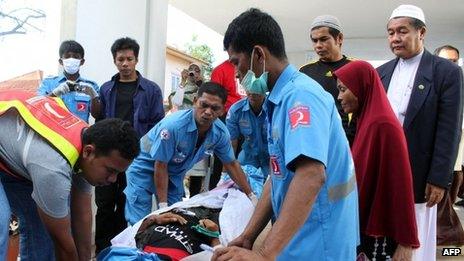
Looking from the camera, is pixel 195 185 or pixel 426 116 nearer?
pixel 426 116

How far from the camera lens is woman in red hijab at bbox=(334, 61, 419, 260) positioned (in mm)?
1661

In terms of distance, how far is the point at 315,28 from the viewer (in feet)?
9.42

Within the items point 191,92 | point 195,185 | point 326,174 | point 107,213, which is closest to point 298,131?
point 326,174

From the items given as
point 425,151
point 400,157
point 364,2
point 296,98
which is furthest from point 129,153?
point 364,2

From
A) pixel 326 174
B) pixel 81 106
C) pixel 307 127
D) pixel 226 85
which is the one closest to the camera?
pixel 307 127

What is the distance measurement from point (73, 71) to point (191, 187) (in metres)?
1.46

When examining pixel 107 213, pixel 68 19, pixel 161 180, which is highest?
pixel 68 19

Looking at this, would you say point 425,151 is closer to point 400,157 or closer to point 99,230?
point 400,157

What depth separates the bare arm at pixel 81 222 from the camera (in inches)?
76.0

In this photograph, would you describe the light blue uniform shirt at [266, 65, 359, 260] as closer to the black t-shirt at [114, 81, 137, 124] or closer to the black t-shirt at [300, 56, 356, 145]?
the black t-shirt at [300, 56, 356, 145]

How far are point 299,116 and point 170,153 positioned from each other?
5.26ft

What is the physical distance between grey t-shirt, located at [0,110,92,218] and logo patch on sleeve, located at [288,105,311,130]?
0.81m

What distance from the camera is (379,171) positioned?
171cm

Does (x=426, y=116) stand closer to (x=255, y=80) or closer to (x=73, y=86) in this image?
(x=255, y=80)
